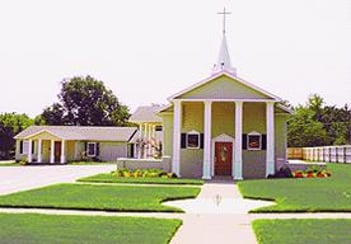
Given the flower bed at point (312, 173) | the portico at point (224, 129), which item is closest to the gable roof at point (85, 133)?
the portico at point (224, 129)

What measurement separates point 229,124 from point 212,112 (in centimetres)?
125

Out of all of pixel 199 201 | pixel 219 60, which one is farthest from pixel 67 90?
pixel 199 201

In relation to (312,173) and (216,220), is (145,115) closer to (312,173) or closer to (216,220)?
(312,173)

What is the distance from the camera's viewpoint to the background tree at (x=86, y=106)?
→ 283ft

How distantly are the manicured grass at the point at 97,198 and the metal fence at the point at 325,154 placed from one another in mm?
28674

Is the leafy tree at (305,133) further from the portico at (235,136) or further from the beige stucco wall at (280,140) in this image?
the portico at (235,136)

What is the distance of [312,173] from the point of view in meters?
30.5

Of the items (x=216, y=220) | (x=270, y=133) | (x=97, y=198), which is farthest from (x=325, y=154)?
(x=216, y=220)

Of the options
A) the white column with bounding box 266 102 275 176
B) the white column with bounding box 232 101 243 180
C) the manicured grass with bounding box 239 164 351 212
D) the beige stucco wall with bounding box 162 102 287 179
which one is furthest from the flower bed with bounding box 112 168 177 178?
the manicured grass with bounding box 239 164 351 212

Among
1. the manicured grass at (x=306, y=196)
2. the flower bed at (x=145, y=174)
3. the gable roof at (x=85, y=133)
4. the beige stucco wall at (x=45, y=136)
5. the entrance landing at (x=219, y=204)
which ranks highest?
the gable roof at (x=85, y=133)

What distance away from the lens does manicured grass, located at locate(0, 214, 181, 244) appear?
32.5ft

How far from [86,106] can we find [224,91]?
192 ft

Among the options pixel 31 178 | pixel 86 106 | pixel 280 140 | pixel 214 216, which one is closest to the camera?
pixel 214 216

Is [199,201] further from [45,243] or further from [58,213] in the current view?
[45,243]
